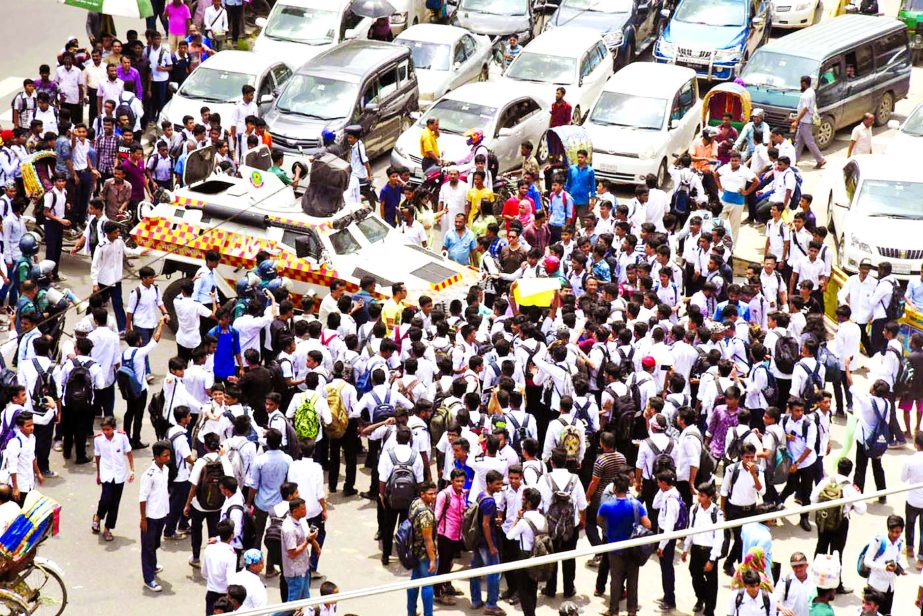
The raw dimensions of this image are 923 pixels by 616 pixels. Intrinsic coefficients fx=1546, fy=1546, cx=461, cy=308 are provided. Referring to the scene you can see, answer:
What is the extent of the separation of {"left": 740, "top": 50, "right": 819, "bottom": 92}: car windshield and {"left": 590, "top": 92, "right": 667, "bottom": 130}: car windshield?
92.8 inches

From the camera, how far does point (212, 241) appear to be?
60.1 ft

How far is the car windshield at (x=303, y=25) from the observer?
26047mm

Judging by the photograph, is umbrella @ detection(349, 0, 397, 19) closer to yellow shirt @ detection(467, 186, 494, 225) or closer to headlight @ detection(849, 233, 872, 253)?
yellow shirt @ detection(467, 186, 494, 225)

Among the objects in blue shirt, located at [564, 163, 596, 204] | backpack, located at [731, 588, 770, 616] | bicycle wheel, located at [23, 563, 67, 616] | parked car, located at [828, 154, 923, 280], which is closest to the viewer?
backpack, located at [731, 588, 770, 616]

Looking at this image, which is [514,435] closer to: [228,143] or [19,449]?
[19,449]

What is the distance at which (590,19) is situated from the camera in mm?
27953

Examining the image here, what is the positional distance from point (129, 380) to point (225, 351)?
3.66ft

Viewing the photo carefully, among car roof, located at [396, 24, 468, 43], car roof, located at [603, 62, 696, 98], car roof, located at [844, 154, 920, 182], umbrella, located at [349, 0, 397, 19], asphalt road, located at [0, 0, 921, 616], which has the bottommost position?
asphalt road, located at [0, 0, 921, 616]

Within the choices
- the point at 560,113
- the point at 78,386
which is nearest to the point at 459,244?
the point at 560,113

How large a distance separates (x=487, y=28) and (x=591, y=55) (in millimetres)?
2757

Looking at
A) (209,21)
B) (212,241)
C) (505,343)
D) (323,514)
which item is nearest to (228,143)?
(212,241)

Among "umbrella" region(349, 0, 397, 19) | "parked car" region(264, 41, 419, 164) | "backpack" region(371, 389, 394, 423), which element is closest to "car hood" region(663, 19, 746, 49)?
"umbrella" region(349, 0, 397, 19)

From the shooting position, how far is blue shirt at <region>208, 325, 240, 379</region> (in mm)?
15969

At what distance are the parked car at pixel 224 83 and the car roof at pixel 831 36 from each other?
8222 mm
